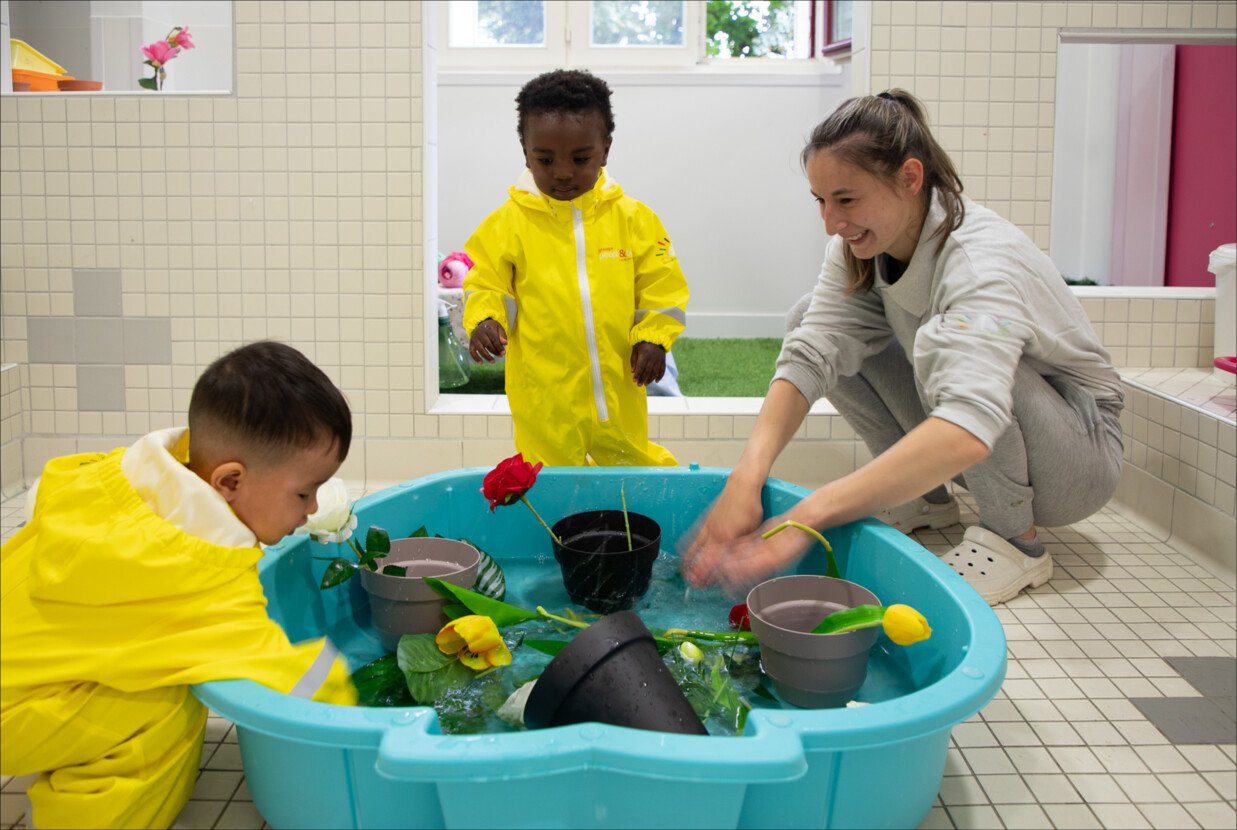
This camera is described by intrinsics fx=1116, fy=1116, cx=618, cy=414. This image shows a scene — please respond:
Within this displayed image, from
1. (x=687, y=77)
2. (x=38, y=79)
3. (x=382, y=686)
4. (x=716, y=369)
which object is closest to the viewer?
(x=382, y=686)

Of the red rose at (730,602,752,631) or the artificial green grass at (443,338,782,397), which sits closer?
the red rose at (730,602,752,631)

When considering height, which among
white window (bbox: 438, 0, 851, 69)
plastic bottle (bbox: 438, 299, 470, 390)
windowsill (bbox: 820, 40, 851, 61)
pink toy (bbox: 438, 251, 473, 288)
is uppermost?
white window (bbox: 438, 0, 851, 69)

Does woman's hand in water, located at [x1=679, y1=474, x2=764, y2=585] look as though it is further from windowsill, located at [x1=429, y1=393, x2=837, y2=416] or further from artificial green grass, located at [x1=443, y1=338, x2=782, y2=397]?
artificial green grass, located at [x1=443, y1=338, x2=782, y2=397]

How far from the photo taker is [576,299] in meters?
1.90

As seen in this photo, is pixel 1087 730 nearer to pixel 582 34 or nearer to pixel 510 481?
pixel 510 481

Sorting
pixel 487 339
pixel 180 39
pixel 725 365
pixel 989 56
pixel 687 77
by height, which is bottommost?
pixel 725 365

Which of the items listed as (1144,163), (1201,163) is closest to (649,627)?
(1201,163)

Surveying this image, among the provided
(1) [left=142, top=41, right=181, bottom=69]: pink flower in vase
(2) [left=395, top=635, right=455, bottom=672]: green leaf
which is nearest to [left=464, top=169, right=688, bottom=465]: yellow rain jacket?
(2) [left=395, top=635, right=455, bottom=672]: green leaf

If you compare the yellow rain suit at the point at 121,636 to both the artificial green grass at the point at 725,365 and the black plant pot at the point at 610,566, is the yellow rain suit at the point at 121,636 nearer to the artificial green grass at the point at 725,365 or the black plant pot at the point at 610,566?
the black plant pot at the point at 610,566

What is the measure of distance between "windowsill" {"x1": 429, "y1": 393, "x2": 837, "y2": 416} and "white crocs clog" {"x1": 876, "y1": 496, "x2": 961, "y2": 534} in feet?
1.50

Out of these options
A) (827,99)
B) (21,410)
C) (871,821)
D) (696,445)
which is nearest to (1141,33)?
(696,445)

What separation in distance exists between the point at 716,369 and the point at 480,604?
2388 millimetres

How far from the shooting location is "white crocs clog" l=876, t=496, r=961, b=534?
2.07 m

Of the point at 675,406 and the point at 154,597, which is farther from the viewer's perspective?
the point at 675,406
